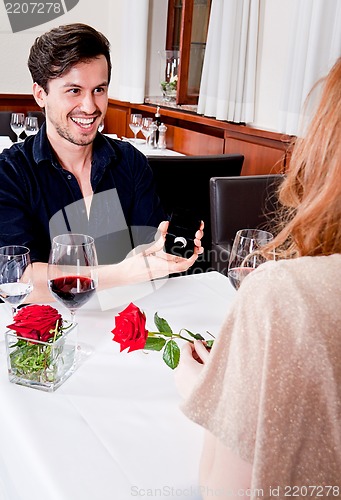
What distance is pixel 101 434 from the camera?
851mm

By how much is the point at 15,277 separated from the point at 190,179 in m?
2.06

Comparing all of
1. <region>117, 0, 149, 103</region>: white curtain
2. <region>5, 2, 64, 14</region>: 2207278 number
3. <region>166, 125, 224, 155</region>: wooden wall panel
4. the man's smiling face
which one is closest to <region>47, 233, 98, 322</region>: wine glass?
the man's smiling face

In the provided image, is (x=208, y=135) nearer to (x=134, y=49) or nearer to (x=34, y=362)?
(x=134, y=49)

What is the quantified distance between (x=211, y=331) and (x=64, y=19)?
16.8ft

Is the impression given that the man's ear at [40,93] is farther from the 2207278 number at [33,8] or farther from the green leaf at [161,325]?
the 2207278 number at [33,8]

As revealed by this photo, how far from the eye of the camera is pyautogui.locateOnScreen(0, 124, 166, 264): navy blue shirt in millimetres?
1660

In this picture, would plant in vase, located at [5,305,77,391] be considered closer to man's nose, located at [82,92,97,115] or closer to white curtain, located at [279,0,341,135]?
man's nose, located at [82,92,97,115]

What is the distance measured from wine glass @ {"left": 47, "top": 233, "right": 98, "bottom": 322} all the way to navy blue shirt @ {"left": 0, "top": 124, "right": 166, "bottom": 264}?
0.50m

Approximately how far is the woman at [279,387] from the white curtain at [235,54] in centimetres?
324

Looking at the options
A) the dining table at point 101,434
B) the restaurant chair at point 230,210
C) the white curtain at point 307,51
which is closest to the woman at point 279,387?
the dining table at point 101,434

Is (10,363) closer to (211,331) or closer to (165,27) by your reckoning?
(211,331)

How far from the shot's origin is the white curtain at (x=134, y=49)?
195 inches

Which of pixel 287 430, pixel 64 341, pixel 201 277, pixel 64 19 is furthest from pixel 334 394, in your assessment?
pixel 64 19

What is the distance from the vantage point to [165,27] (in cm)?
529
